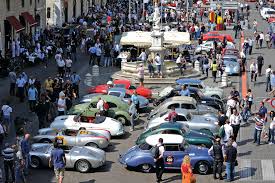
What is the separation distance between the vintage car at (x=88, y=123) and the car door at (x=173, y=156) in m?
4.83

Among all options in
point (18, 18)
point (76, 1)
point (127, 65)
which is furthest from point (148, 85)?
point (76, 1)

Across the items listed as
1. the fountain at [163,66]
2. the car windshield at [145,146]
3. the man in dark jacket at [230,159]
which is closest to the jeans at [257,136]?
the man in dark jacket at [230,159]

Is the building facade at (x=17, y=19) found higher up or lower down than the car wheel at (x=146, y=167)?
higher up

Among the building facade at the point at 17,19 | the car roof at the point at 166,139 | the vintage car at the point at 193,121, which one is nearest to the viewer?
the car roof at the point at 166,139

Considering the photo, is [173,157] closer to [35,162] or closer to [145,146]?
[145,146]

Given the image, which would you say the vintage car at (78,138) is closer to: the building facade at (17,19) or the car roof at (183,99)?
the car roof at (183,99)

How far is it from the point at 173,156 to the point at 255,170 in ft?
9.96

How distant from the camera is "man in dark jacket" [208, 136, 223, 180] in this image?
869 inches

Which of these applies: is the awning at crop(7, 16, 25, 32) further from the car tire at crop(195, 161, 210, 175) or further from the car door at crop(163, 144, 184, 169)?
the car tire at crop(195, 161, 210, 175)

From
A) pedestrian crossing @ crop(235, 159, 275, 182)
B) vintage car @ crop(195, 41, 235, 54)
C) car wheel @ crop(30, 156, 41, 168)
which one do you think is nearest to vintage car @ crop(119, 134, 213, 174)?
pedestrian crossing @ crop(235, 159, 275, 182)

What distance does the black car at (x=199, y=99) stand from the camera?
31.5 meters

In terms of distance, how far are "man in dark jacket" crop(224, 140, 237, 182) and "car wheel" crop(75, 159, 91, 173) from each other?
15.6ft

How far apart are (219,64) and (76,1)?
34781 mm

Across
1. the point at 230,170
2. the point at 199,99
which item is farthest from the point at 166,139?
the point at 199,99
